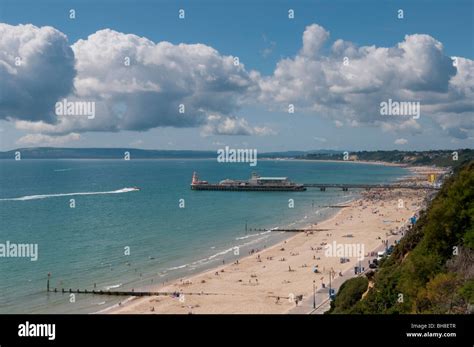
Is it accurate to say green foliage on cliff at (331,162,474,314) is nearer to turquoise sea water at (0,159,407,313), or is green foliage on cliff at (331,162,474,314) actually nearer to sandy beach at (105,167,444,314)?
sandy beach at (105,167,444,314)

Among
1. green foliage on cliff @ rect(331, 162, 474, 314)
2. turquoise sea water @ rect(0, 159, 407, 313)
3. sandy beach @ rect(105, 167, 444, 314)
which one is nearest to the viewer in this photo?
green foliage on cliff @ rect(331, 162, 474, 314)

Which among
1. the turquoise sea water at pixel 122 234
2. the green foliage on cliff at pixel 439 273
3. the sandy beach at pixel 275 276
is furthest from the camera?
the turquoise sea water at pixel 122 234

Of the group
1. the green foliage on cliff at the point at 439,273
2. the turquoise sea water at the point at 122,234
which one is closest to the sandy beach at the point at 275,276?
the turquoise sea water at the point at 122,234

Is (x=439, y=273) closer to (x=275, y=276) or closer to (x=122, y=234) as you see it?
(x=275, y=276)

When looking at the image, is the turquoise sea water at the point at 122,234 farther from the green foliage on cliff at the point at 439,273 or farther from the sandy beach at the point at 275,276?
the green foliage on cliff at the point at 439,273

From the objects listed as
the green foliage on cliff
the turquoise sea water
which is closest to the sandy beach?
the turquoise sea water

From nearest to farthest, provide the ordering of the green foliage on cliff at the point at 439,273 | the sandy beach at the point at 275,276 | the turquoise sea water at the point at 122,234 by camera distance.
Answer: the green foliage on cliff at the point at 439,273 < the sandy beach at the point at 275,276 < the turquoise sea water at the point at 122,234
